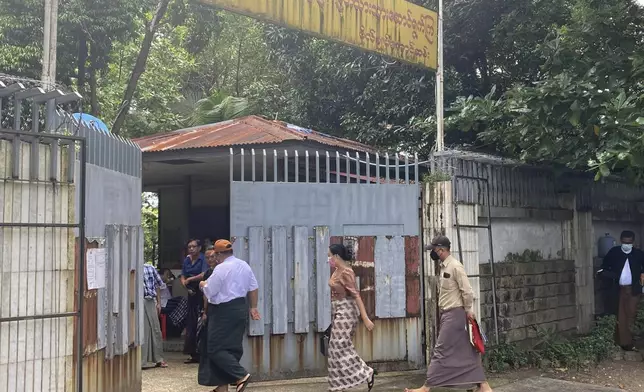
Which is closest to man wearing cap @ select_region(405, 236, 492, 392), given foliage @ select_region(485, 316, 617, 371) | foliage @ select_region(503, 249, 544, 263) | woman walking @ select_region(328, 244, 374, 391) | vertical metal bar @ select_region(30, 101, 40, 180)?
woman walking @ select_region(328, 244, 374, 391)

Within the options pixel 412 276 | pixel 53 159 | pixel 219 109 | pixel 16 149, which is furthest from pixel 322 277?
pixel 219 109

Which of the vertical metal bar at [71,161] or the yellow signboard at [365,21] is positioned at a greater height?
the yellow signboard at [365,21]

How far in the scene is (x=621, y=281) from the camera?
30.6 ft

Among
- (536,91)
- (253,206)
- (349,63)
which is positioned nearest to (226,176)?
(349,63)

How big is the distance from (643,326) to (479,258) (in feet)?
11.4

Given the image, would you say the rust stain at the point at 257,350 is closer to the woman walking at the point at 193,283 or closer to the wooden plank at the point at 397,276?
the woman walking at the point at 193,283

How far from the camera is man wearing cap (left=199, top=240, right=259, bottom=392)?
601cm

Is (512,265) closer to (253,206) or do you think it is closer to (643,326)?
(643,326)

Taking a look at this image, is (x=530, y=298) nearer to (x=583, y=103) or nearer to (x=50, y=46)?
(x=583, y=103)

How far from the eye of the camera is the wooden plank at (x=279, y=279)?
6934 mm

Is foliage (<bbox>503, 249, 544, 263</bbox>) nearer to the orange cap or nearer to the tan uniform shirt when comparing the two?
the tan uniform shirt

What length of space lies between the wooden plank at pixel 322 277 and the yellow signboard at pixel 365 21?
212 centimetres

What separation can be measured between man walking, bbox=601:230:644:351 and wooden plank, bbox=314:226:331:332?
466 centimetres

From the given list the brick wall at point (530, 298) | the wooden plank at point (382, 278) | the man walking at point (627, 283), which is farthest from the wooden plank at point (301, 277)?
the man walking at point (627, 283)
